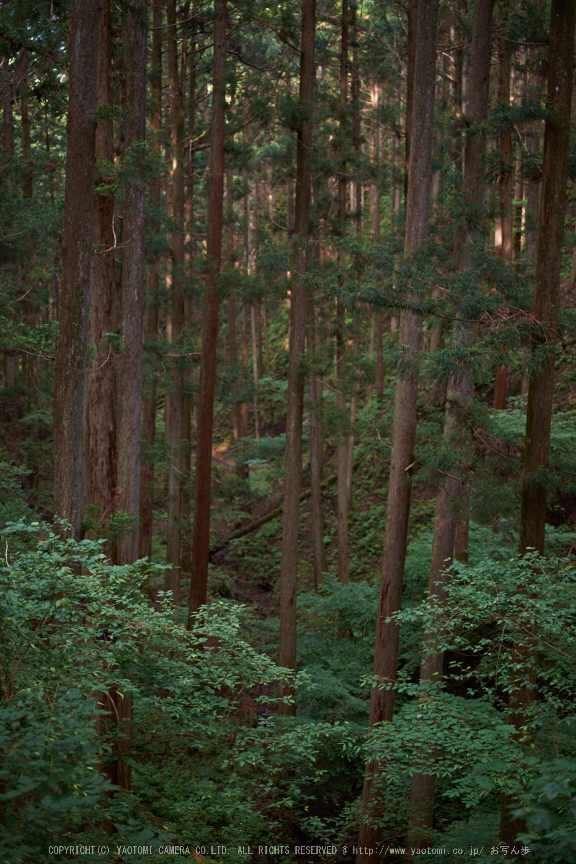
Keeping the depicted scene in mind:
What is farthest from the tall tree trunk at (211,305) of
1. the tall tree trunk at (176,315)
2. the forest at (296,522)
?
the tall tree trunk at (176,315)

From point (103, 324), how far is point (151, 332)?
7.65 m

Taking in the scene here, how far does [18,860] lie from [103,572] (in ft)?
8.33

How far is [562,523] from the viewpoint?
13586mm

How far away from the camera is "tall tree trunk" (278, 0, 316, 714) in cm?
1131

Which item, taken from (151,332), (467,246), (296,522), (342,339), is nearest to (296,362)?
(296,522)

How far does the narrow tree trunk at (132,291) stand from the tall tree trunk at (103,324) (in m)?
0.67

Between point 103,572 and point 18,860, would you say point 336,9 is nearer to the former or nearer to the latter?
point 103,572

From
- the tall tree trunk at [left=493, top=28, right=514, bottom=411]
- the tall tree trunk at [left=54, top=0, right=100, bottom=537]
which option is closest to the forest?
the tall tree trunk at [left=54, top=0, right=100, bottom=537]

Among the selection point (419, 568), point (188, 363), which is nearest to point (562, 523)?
point (419, 568)

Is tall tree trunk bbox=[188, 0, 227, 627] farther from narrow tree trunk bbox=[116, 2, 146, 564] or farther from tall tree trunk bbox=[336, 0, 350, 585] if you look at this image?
tall tree trunk bbox=[336, 0, 350, 585]

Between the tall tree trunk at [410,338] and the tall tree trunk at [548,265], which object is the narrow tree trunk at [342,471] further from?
the tall tree trunk at [548,265]

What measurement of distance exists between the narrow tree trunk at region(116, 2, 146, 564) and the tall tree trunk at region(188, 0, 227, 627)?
157 cm

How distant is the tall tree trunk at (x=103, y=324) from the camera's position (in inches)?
325

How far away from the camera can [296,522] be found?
1148 centimetres
